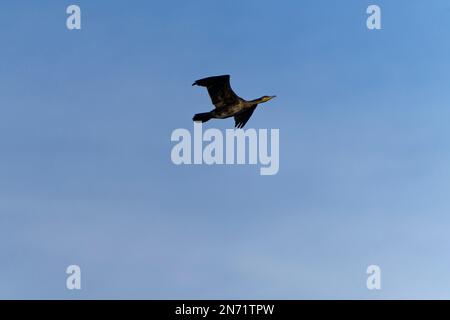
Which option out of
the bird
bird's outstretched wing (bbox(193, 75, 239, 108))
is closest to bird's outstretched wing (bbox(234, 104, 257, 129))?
the bird

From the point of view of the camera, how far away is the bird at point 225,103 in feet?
137

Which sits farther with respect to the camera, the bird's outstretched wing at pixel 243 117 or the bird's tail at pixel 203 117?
the bird's outstretched wing at pixel 243 117

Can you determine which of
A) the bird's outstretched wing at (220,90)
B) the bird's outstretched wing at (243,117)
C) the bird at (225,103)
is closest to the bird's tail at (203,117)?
the bird at (225,103)

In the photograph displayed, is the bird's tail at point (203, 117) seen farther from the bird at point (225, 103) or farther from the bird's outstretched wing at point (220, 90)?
the bird's outstretched wing at point (220, 90)

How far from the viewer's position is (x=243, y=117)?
145 ft

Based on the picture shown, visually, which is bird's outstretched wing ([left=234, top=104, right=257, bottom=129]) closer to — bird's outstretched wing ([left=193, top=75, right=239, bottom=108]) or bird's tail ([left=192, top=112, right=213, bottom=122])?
bird's outstretched wing ([left=193, top=75, right=239, bottom=108])

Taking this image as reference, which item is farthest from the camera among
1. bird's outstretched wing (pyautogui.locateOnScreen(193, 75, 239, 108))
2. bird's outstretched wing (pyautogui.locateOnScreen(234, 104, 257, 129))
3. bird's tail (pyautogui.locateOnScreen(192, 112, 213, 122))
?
bird's outstretched wing (pyautogui.locateOnScreen(234, 104, 257, 129))

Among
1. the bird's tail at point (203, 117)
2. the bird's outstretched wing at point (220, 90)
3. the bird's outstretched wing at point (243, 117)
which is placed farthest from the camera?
the bird's outstretched wing at point (243, 117)

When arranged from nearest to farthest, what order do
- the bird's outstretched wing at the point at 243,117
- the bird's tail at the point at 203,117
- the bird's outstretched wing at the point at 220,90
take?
the bird's outstretched wing at the point at 220,90 < the bird's tail at the point at 203,117 < the bird's outstretched wing at the point at 243,117

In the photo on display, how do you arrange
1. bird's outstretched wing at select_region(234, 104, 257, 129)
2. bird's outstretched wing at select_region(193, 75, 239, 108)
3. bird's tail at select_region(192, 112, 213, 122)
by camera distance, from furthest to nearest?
bird's outstretched wing at select_region(234, 104, 257, 129) → bird's tail at select_region(192, 112, 213, 122) → bird's outstretched wing at select_region(193, 75, 239, 108)

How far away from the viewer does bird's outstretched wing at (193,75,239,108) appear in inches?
1640

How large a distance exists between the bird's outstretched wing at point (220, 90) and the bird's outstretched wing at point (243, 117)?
1.17 m

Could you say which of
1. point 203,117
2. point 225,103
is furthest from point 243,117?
point 203,117

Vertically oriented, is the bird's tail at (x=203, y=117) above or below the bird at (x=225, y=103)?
below
